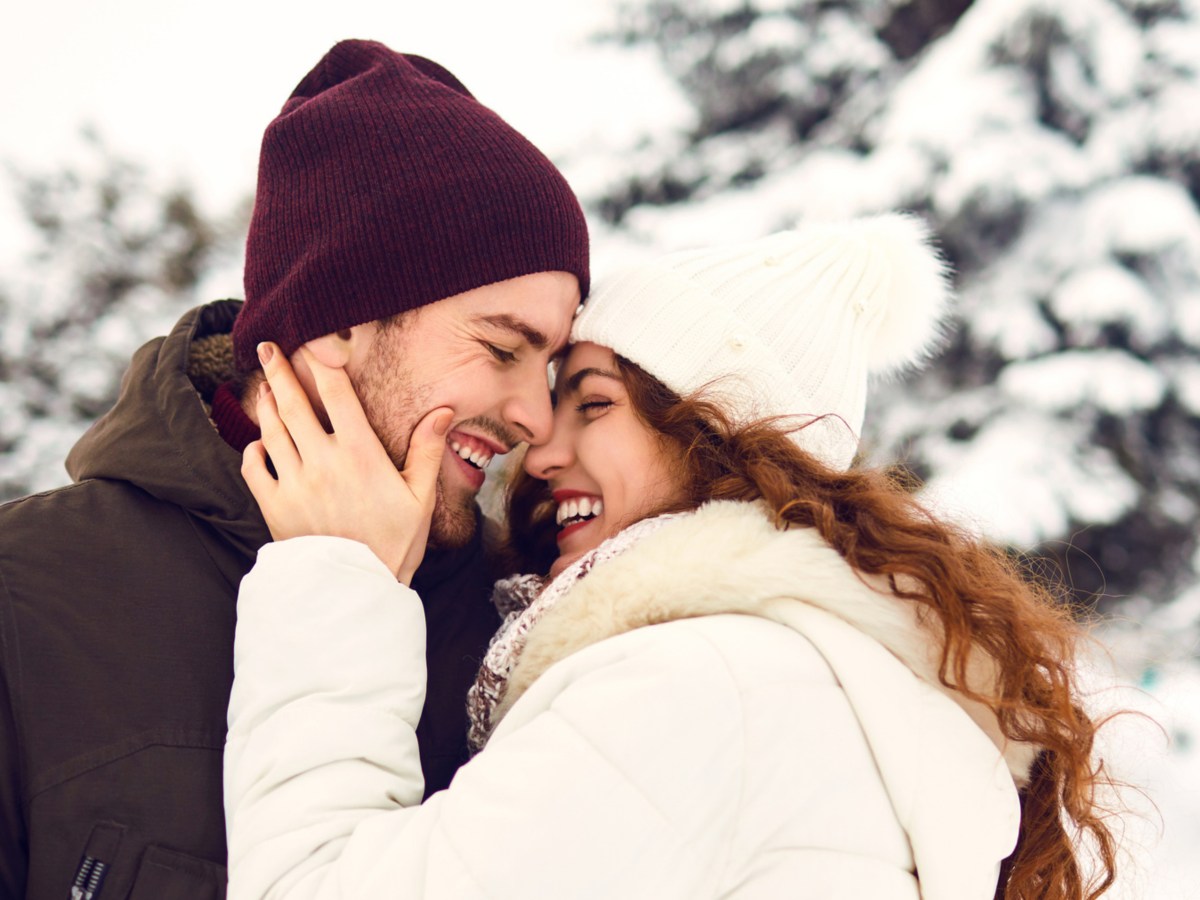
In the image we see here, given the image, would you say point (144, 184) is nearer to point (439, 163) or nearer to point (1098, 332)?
point (439, 163)

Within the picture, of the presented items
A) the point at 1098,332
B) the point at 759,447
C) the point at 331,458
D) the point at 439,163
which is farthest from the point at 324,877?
the point at 1098,332

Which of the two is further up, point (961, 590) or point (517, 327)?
point (517, 327)

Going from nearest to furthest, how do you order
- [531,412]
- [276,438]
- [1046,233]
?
1. [276,438]
2. [531,412]
3. [1046,233]

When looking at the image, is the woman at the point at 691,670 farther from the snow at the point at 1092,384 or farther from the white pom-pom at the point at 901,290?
the snow at the point at 1092,384

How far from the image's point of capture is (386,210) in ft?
5.73

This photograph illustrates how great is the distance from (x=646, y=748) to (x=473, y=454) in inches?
38.7

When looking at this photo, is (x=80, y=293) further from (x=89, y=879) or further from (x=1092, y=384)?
(x=1092, y=384)

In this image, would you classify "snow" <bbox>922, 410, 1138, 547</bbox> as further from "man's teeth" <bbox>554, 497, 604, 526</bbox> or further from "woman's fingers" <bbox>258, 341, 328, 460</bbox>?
"woman's fingers" <bbox>258, 341, 328, 460</bbox>

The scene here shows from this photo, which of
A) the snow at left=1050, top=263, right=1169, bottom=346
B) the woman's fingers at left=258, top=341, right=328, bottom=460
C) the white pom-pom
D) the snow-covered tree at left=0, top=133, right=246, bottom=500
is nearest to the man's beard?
the woman's fingers at left=258, top=341, right=328, bottom=460

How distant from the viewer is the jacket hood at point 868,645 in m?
1.22

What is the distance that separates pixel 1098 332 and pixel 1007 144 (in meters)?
0.92

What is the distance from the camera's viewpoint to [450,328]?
1.83 meters

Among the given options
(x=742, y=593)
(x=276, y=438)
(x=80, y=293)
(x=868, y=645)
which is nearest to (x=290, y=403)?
(x=276, y=438)

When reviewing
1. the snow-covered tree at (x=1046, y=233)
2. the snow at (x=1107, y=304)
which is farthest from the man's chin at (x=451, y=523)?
the snow at (x=1107, y=304)
